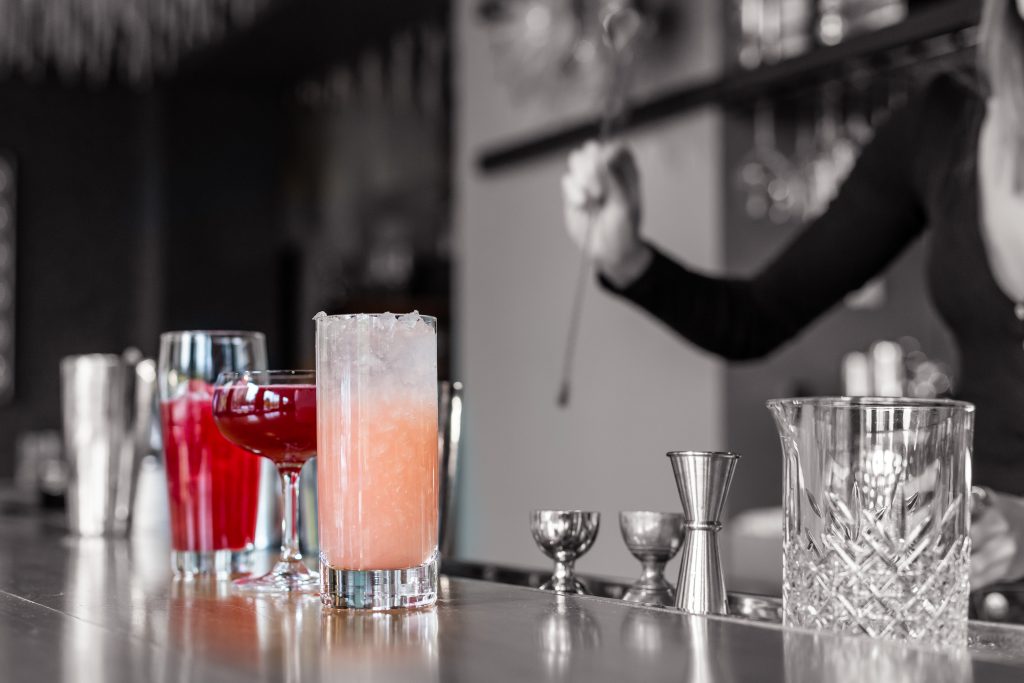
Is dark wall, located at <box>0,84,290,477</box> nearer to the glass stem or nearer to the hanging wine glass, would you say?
the hanging wine glass

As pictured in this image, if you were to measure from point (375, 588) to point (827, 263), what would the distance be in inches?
44.2

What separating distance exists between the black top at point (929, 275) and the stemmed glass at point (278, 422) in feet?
2.36

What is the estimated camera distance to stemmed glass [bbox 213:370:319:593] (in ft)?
3.31

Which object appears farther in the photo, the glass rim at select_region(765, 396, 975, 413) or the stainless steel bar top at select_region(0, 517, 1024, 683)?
Answer: the glass rim at select_region(765, 396, 975, 413)

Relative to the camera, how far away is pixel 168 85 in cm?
668

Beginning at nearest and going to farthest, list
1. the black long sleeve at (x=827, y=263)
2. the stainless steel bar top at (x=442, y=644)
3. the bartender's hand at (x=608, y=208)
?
1. the stainless steel bar top at (x=442, y=644)
2. the bartender's hand at (x=608, y=208)
3. the black long sleeve at (x=827, y=263)

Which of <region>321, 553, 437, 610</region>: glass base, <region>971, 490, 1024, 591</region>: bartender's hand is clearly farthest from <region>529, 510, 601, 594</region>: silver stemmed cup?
<region>971, 490, 1024, 591</region>: bartender's hand

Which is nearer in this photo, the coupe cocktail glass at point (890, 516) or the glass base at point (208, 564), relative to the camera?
the coupe cocktail glass at point (890, 516)

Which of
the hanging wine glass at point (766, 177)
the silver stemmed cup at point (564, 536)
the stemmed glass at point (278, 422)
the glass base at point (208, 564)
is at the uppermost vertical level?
the hanging wine glass at point (766, 177)

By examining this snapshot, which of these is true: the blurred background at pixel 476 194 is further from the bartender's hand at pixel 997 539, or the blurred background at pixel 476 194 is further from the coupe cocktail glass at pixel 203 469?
the coupe cocktail glass at pixel 203 469

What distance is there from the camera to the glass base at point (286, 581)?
3.34ft

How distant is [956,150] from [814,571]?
3.41ft

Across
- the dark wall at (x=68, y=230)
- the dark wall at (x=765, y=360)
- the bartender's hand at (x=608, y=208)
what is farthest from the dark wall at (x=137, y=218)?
the bartender's hand at (x=608, y=208)

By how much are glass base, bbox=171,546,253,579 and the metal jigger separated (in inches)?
18.1
